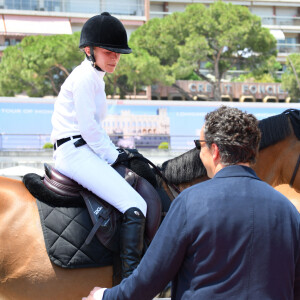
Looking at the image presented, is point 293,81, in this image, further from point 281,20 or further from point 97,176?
point 97,176

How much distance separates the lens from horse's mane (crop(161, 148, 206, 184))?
144 inches

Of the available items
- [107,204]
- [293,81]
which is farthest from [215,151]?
[293,81]

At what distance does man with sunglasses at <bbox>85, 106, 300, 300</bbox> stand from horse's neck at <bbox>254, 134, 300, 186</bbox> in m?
1.77

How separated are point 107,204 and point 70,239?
36 centimetres

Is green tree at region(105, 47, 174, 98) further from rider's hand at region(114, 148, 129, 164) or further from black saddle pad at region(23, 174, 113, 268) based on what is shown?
black saddle pad at region(23, 174, 113, 268)

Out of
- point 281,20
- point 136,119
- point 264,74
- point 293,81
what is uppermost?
point 281,20

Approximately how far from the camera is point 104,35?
11.6ft

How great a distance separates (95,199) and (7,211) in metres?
0.65

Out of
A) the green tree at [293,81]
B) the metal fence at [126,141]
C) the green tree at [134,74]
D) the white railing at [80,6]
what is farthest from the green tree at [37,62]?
the green tree at [293,81]

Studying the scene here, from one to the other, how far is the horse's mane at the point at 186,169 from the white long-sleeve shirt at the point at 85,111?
482mm

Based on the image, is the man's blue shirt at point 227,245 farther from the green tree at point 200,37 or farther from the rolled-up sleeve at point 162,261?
the green tree at point 200,37

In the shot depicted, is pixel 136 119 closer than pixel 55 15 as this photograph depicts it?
Yes

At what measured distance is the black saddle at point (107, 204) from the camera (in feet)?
10.9

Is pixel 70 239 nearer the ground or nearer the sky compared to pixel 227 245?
nearer the ground
